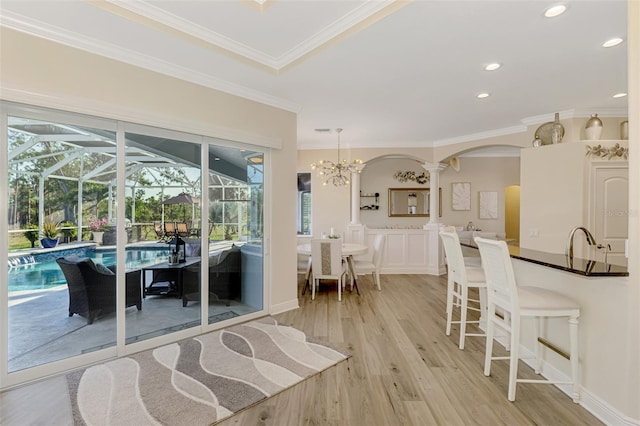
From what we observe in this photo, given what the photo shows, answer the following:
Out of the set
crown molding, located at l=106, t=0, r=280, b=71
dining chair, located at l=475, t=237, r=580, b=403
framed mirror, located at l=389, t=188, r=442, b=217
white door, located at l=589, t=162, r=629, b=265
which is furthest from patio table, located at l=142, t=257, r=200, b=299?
framed mirror, located at l=389, t=188, r=442, b=217

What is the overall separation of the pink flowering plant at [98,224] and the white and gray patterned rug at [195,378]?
3.83 ft

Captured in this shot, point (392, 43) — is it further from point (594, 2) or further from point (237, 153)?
point (237, 153)

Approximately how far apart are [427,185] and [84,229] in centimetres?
674

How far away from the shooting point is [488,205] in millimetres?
7234

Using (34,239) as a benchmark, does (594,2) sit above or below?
above

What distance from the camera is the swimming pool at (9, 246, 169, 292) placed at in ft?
7.36

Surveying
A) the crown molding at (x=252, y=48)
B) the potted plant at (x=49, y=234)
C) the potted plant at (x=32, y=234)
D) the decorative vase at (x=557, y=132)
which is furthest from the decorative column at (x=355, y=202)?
the potted plant at (x=32, y=234)

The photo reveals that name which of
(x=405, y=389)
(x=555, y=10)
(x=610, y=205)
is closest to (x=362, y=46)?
(x=555, y=10)

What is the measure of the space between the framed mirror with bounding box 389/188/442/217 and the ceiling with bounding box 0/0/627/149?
3337 millimetres

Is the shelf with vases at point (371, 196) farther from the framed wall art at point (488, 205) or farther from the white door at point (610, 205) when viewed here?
the white door at point (610, 205)

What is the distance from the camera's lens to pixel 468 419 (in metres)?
1.85

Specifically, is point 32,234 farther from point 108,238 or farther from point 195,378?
point 195,378

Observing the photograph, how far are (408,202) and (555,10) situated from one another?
17.3ft

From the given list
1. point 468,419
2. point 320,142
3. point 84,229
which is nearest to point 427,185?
point 320,142
